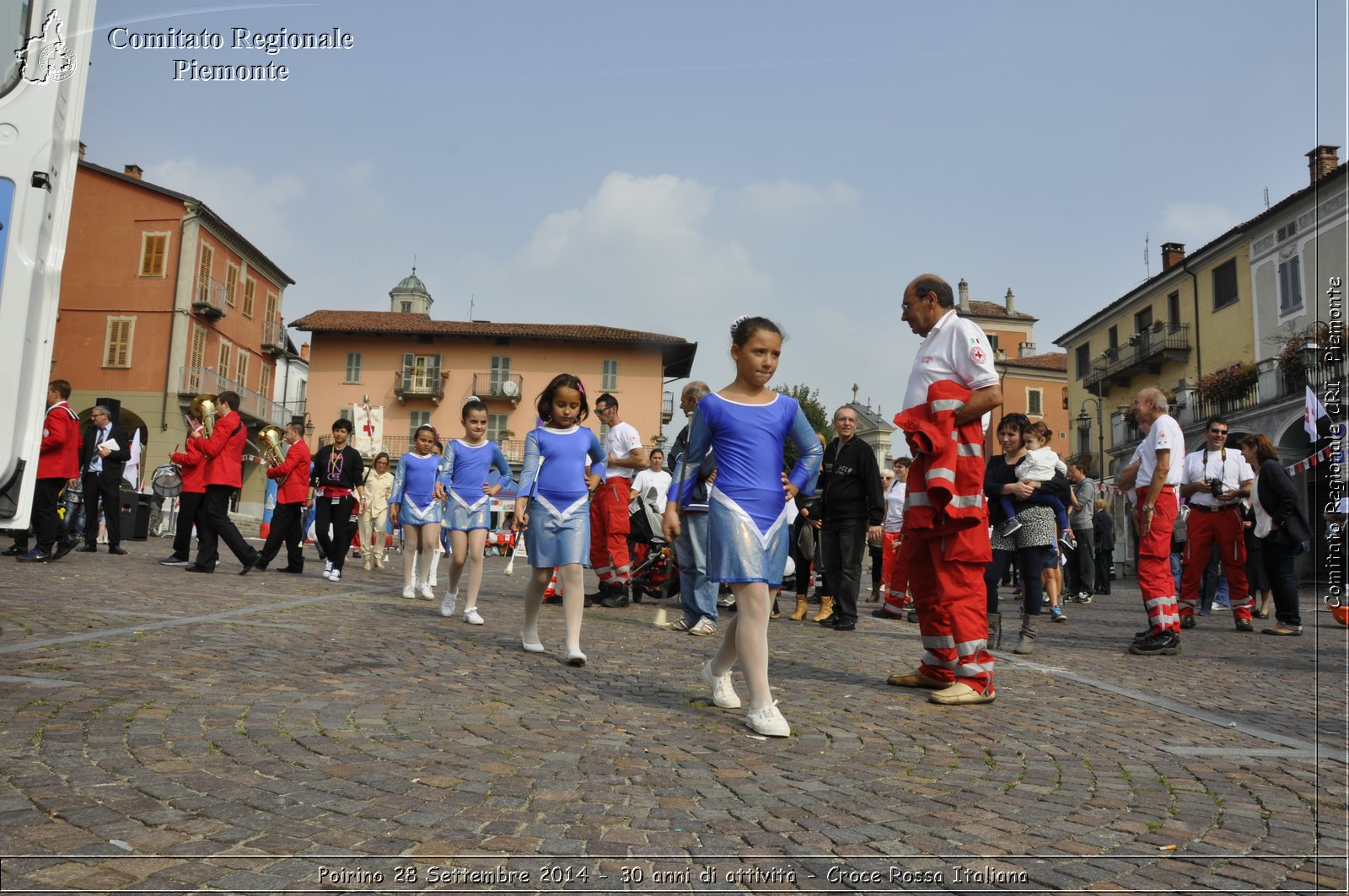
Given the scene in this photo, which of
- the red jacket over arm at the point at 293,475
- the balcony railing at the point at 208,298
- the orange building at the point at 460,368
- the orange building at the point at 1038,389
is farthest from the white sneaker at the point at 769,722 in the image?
the orange building at the point at 1038,389

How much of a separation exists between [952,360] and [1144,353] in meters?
43.3

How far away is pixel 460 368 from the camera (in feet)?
212

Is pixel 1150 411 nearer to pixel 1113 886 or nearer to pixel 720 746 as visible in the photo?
pixel 720 746

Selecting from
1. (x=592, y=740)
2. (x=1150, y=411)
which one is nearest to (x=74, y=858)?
(x=592, y=740)

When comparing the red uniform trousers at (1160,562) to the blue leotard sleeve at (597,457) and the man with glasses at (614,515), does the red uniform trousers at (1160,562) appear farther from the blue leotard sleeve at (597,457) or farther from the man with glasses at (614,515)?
the man with glasses at (614,515)

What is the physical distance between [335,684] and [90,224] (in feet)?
143

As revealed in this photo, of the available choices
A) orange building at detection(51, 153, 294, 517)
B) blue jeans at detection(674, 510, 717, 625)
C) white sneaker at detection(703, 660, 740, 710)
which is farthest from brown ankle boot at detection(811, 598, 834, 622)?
orange building at detection(51, 153, 294, 517)

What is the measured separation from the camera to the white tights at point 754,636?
4641 mm

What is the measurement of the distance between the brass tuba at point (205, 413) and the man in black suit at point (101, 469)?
2269 mm

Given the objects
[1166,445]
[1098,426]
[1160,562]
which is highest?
[1098,426]

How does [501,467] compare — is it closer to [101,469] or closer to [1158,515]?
[1158,515]

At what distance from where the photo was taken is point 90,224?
41.6 meters

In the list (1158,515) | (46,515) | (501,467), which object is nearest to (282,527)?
(46,515)

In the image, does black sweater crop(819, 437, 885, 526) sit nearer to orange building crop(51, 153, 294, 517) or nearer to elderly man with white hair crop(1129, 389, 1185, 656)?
elderly man with white hair crop(1129, 389, 1185, 656)
